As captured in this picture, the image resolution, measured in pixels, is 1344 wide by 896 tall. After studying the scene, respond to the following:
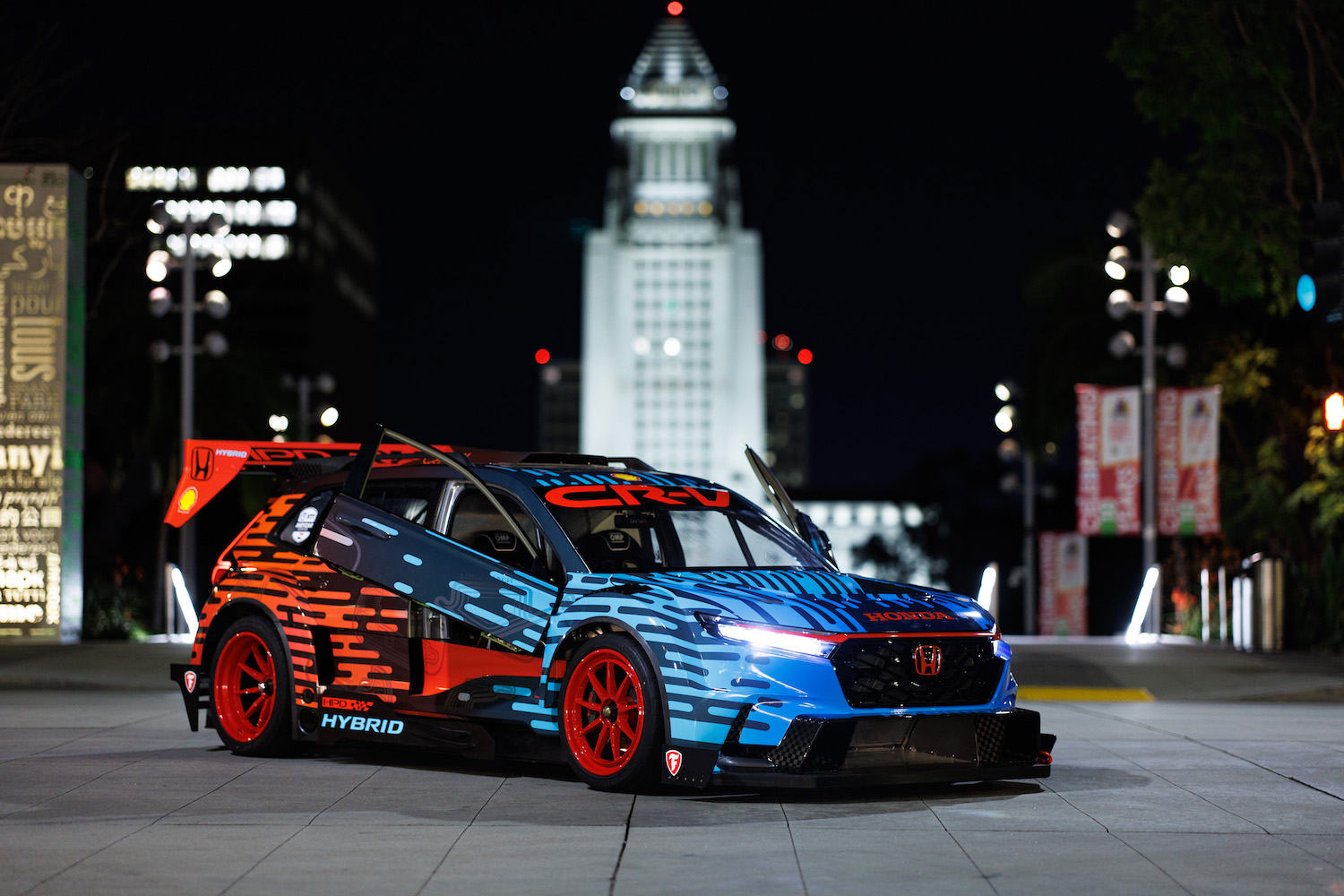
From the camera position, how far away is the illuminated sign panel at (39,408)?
68.3 feet

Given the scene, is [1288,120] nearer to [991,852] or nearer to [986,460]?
[991,852]

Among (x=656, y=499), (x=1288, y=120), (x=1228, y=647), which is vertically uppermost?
(x=1288, y=120)

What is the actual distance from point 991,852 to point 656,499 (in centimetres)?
312

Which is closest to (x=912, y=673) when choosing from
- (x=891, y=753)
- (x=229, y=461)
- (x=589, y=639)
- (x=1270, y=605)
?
(x=891, y=753)

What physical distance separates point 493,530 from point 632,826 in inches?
89.2

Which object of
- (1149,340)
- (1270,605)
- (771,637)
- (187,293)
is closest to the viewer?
(771,637)

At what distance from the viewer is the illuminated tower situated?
14150 cm

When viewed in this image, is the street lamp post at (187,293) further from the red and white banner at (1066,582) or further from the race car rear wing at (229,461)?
the red and white banner at (1066,582)

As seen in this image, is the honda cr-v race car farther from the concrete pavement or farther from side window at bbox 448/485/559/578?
the concrete pavement

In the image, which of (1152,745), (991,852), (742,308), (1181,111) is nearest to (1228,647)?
(1181,111)

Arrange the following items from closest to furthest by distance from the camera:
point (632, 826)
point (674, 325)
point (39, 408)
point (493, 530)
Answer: point (632, 826) → point (493, 530) → point (39, 408) → point (674, 325)

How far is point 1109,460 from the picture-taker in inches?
1183

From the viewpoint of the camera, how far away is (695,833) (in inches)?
303

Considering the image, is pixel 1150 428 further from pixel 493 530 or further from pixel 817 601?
pixel 817 601
